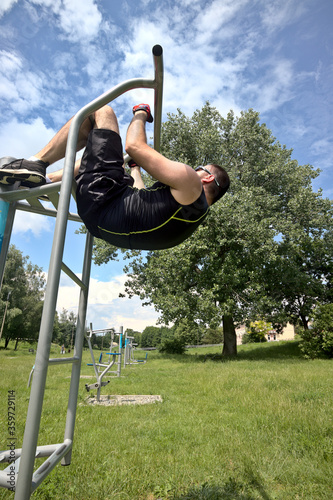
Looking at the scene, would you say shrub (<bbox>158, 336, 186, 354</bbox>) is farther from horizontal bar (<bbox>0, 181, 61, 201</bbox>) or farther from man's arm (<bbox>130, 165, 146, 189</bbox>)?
horizontal bar (<bbox>0, 181, 61, 201</bbox>)

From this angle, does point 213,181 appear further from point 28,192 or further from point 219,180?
point 28,192

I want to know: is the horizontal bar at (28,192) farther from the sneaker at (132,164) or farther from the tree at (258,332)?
the tree at (258,332)

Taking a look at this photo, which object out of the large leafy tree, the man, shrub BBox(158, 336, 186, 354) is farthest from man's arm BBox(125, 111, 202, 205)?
shrub BBox(158, 336, 186, 354)

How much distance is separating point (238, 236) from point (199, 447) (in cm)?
1156

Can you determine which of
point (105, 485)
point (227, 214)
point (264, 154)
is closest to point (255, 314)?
point (227, 214)

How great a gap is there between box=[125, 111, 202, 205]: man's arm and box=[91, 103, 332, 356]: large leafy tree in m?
12.4

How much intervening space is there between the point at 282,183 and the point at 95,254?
11163 mm

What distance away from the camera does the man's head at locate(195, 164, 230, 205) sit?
1746 millimetres

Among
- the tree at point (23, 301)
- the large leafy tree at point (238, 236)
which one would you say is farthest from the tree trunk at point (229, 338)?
the tree at point (23, 301)

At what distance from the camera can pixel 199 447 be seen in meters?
3.47

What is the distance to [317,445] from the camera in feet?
11.1

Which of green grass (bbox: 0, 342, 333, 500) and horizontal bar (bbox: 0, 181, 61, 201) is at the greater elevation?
horizontal bar (bbox: 0, 181, 61, 201)

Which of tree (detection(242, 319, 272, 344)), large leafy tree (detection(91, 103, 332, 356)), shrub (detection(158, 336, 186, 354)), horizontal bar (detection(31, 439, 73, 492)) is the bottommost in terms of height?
horizontal bar (detection(31, 439, 73, 492))

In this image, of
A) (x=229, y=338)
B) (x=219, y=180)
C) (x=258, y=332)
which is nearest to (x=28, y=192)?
(x=219, y=180)
